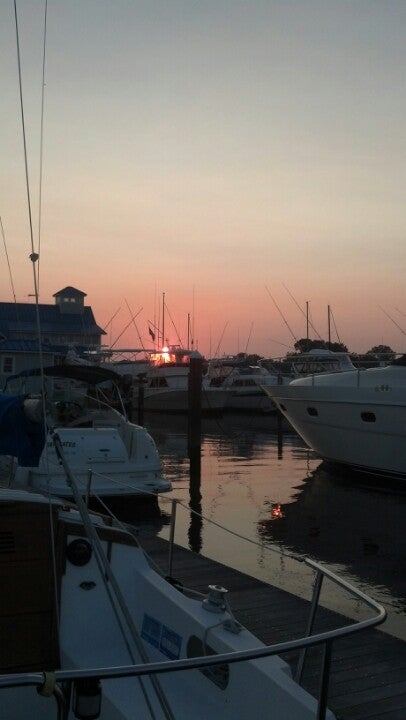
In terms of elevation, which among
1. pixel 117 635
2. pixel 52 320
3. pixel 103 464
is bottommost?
pixel 117 635

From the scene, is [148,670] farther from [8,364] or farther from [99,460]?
[8,364]

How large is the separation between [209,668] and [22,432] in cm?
199

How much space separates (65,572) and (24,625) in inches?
18.2

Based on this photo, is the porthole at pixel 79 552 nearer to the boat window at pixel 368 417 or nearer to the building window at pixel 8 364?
the boat window at pixel 368 417

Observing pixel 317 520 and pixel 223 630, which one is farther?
pixel 317 520

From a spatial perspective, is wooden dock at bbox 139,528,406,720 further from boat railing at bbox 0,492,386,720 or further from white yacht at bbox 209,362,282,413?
white yacht at bbox 209,362,282,413

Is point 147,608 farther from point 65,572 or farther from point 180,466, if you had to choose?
point 180,466

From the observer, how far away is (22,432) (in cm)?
504

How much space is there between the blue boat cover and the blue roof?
5030cm

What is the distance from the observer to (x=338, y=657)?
5844mm

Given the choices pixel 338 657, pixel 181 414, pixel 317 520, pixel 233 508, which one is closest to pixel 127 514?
pixel 233 508

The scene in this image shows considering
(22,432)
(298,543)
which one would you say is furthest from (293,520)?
(22,432)

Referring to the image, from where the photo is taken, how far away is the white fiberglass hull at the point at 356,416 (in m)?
16.8

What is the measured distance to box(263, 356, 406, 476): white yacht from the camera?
1678 cm
